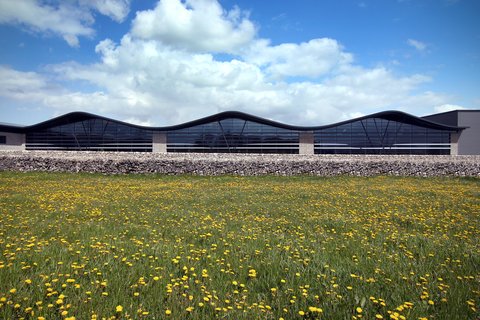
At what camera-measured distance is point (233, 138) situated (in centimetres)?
4922

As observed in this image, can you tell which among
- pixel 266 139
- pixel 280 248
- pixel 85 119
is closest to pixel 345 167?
pixel 266 139

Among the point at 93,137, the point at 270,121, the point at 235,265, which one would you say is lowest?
the point at 235,265

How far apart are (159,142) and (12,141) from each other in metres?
28.9

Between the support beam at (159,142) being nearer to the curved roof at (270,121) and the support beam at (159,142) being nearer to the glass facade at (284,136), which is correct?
the glass facade at (284,136)

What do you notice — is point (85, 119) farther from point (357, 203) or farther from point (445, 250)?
point (445, 250)

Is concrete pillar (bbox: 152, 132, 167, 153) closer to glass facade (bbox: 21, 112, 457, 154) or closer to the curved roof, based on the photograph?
glass facade (bbox: 21, 112, 457, 154)

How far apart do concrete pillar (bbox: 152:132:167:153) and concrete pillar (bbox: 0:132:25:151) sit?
27172 millimetres

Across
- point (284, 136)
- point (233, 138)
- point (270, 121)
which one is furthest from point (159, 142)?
point (284, 136)

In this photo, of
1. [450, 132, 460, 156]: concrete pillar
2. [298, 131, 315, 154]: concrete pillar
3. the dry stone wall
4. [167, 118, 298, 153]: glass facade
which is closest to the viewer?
the dry stone wall

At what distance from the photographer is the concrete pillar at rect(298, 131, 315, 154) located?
48344 mm

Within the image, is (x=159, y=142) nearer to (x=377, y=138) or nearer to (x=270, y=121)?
(x=270, y=121)

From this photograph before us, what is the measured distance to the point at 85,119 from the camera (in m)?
51.6

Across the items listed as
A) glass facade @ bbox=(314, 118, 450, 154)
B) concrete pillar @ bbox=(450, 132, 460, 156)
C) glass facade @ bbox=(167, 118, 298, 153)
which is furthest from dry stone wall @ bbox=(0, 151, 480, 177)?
concrete pillar @ bbox=(450, 132, 460, 156)

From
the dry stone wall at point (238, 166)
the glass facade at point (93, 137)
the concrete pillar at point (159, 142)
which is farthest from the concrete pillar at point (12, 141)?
the dry stone wall at point (238, 166)
